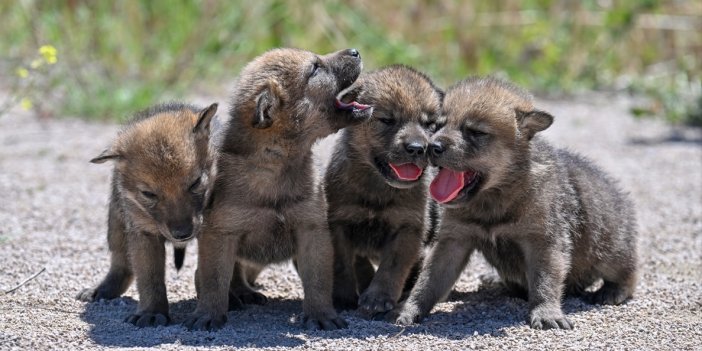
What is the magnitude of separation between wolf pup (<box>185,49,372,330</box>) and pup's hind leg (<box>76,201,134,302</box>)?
661 millimetres

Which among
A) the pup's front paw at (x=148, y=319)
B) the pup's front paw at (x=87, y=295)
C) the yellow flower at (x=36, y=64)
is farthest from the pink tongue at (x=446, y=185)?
the yellow flower at (x=36, y=64)

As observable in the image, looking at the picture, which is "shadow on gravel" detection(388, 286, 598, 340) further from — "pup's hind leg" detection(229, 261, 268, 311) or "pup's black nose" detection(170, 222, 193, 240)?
"pup's black nose" detection(170, 222, 193, 240)

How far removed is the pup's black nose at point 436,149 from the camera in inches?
210

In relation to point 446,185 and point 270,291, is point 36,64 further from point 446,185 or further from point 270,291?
point 446,185

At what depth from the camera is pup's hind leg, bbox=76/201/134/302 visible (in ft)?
18.5

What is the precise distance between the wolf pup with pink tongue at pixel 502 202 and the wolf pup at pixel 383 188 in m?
0.15

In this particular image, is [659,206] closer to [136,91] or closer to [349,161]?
[349,161]

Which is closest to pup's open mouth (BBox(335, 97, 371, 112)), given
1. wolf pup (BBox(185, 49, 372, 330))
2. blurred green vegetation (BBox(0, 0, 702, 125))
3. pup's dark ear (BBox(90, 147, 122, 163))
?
wolf pup (BBox(185, 49, 372, 330))

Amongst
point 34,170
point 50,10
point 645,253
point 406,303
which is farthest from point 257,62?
point 50,10

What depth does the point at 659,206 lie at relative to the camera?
8.07 m

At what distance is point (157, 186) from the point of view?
16.4ft

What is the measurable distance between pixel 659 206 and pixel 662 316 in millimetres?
2883

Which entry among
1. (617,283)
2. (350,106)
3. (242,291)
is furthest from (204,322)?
(617,283)

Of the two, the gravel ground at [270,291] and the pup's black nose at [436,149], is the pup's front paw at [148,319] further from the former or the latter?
the pup's black nose at [436,149]
